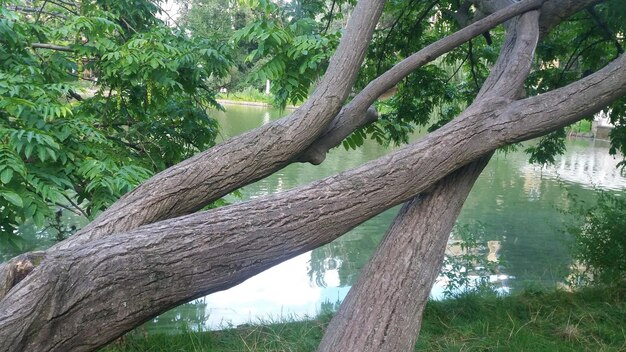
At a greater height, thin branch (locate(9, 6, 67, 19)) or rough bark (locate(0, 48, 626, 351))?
thin branch (locate(9, 6, 67, 19))

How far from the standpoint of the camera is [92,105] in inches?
212

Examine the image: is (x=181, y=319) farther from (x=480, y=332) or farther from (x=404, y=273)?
(x=404, y=273)

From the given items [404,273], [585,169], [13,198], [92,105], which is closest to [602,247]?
[404,273]

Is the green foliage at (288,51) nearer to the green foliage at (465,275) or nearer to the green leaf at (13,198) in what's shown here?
the green leaf at (13,198)

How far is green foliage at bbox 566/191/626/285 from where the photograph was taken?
7.31 meters

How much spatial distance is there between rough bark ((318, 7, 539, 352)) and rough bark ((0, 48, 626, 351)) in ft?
0.78

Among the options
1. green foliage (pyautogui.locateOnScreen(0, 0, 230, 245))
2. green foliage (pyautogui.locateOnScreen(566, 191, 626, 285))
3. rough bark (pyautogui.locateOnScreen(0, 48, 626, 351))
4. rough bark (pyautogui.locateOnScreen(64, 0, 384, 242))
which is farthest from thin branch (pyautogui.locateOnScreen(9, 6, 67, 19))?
green foliage (pyautogui.locateOnScreen(566, 191, 626, 285))

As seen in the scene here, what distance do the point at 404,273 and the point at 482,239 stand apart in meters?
7.75

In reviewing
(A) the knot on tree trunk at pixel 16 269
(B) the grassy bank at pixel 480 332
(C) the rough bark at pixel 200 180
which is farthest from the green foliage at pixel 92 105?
(B) the grassy bank at pixel 480 332

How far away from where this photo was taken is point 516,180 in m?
18.5

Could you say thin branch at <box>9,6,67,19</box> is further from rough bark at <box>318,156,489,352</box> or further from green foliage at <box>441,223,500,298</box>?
green foliage at <box>441,223,500,298</box>

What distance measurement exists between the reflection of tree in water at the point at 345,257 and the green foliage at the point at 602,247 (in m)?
2.86

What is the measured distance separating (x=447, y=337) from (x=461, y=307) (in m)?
1.05

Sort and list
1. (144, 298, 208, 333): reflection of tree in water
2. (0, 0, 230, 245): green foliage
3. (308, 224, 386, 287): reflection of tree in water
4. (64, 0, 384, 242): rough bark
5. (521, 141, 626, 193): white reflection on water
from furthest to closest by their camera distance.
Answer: (521, 141, 626, 193): white reflection on water
(308, 224, 386, 287): reflection of tree in water
(144, 298, 208, 333): reflection of tree in water
(0, 0, 230, 245): green foliage
(64, 0, 384, 242): rough bark
